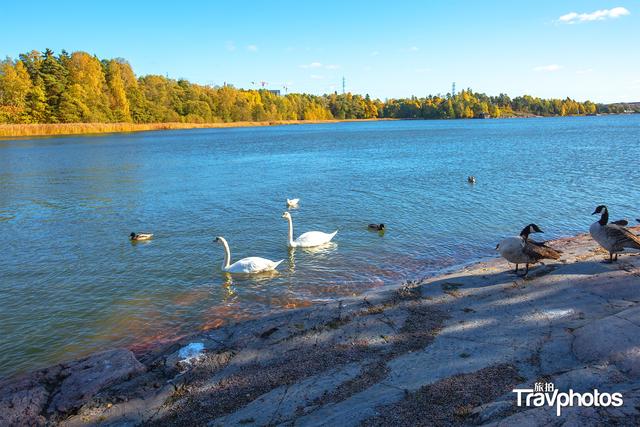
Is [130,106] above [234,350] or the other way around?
above

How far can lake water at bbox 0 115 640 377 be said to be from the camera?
11414 millimetres

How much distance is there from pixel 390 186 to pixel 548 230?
44.8 ft

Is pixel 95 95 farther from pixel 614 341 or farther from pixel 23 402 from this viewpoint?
pixel 614 341

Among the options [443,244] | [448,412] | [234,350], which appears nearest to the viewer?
[448,412]

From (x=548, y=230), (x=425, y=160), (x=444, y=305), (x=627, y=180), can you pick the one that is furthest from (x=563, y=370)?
(x=425, y=160)

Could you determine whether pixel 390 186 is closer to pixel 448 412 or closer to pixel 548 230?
pixel 548 230

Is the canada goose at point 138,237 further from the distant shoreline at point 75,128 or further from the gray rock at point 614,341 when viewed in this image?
the distant shoreline at point 75,128

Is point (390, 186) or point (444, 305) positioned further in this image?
point (390, 186)

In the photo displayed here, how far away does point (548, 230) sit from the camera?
18.5 m

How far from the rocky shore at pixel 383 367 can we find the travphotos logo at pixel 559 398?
0.41 ft

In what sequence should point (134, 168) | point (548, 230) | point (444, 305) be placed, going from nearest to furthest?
point (444, 305) < point (548, 230) < point (134, 168)

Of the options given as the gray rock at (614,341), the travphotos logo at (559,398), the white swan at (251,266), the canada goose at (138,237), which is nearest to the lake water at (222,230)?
the canada goose at (138,237)

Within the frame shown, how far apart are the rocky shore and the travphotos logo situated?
124mm

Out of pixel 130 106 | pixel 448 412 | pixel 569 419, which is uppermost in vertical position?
pixel 130 106
